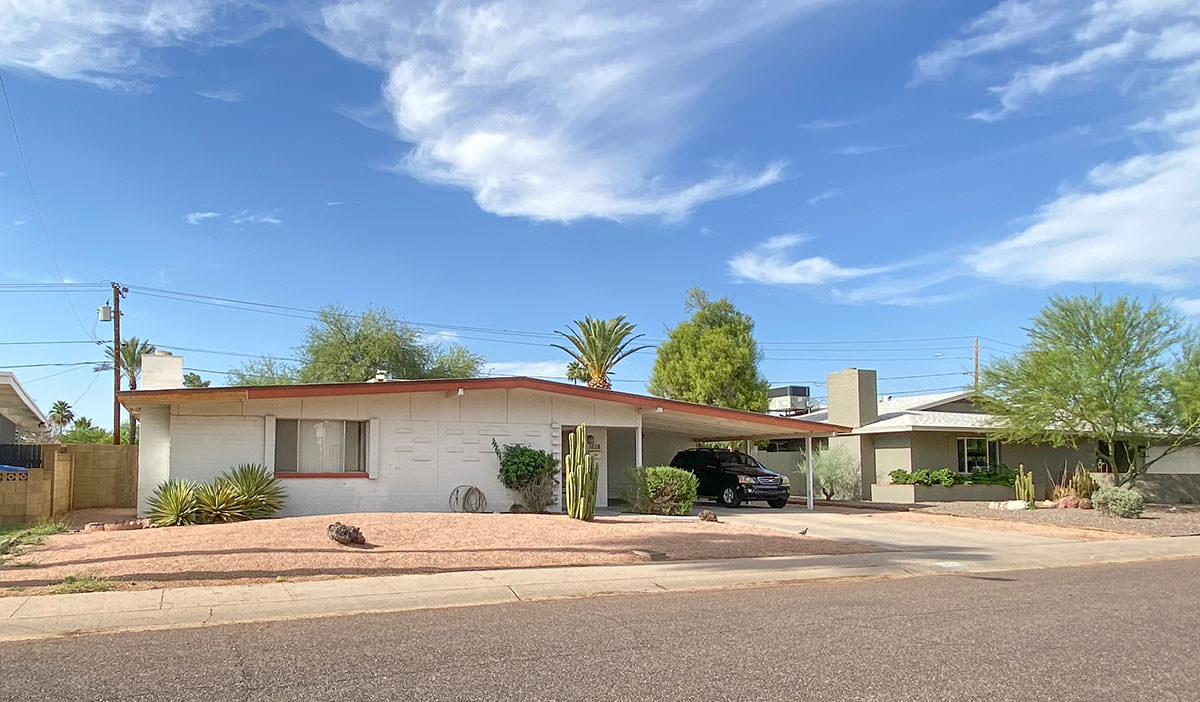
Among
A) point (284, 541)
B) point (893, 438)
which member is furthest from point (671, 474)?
point (893, 438)

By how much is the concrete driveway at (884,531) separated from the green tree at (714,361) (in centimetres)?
1258

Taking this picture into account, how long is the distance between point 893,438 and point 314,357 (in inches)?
932

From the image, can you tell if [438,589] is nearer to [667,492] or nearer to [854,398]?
[667,492]

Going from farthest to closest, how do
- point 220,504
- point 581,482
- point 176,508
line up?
point 581,482 → point 220,504 → point 176,508

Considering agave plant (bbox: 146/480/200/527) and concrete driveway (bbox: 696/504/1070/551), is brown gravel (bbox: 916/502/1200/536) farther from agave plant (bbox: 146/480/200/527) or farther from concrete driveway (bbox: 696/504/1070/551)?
agave plant (bbox: 146/480/200/527)

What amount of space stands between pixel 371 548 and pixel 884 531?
11044mm

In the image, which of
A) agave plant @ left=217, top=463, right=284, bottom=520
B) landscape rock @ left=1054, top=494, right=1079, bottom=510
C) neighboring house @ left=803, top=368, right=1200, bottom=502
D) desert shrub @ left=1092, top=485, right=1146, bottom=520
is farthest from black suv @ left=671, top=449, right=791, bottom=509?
agave plant @ left=217, top=463, right=284, bottom=520

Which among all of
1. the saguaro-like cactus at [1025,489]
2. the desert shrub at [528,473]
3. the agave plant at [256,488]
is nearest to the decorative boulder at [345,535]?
the agave plant at [256,488]

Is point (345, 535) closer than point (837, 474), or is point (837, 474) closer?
point (345, 535)

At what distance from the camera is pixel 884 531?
63.4ft

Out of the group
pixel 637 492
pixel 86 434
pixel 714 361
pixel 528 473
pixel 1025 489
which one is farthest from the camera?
pixel 86 434

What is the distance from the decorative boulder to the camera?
13.6m

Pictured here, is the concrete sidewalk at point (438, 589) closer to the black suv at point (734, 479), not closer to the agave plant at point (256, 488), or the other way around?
the agave plant at point (256, 488)

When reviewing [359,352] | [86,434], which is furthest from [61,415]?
[359,352]
